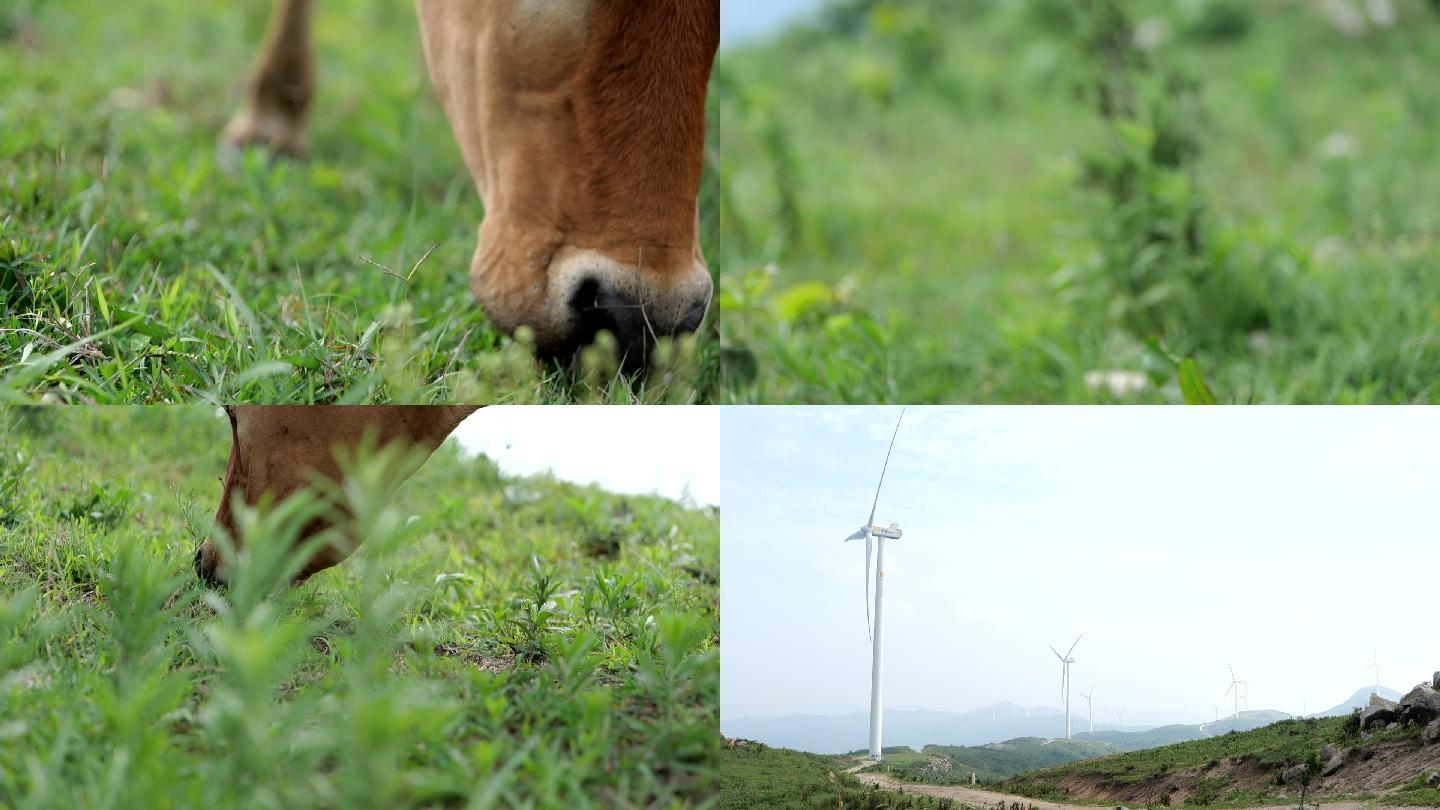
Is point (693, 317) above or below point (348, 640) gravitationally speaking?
above

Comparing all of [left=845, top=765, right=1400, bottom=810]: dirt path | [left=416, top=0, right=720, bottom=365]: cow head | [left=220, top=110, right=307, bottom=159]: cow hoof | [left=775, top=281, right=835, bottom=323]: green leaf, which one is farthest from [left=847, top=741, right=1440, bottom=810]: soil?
[left=220, top=110, right=307, bottom=159]: cow hoof

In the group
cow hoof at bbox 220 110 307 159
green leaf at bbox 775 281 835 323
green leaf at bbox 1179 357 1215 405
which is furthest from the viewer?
cow hoof at bbox 220 110 307 159

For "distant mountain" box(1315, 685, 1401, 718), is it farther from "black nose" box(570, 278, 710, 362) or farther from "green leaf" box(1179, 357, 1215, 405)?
"black nose" box(570, 278, 710, 362)

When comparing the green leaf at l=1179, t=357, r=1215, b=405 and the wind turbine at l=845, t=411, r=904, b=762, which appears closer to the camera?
the wind turbine at l=845, t=411, r=904, b=762

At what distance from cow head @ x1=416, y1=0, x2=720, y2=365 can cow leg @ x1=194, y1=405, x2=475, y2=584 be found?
30 centimetres

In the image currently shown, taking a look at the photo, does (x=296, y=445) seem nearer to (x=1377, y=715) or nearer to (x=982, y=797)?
(x=982, y=797)

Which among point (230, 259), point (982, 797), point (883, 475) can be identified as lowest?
point (982, 797)

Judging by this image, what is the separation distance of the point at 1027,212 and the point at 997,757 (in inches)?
130

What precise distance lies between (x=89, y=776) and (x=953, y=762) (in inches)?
48.1

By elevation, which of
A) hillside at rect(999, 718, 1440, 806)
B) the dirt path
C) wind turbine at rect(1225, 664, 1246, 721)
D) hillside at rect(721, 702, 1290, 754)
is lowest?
the dirt path

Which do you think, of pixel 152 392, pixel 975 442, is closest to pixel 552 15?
pixel 152 392

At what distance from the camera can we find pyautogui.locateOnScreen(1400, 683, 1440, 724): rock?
1.79m

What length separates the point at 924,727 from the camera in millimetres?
1776

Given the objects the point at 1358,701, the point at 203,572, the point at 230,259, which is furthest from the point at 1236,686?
the point at 230,259
